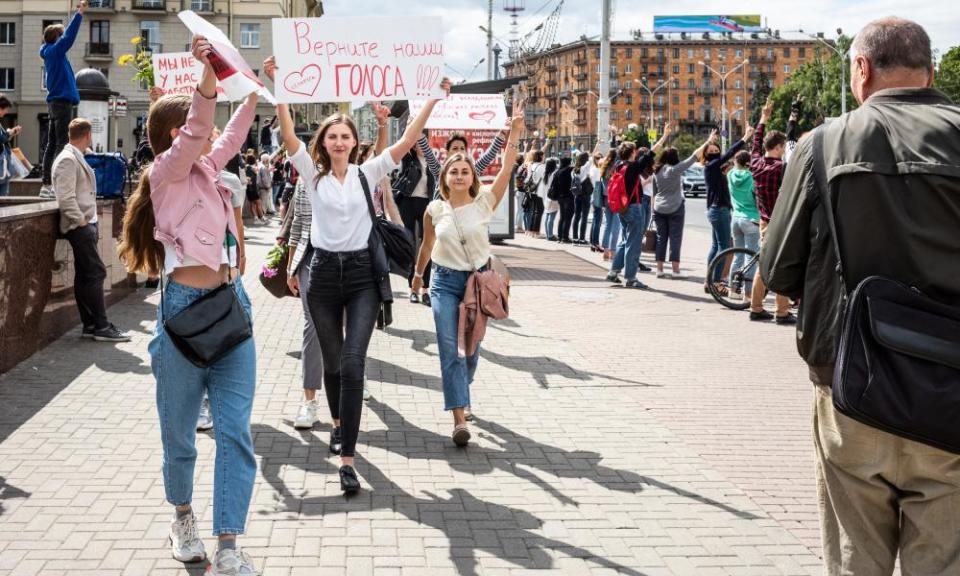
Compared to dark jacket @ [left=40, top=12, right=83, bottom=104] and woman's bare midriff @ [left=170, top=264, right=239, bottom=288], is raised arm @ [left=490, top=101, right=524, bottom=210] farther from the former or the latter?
dark jacket @ [left=40, top=12, right=83, bottom=104]

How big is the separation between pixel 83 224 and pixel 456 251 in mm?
4465

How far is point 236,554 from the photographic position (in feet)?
14.1

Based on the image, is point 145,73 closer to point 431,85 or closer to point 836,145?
point 431,85

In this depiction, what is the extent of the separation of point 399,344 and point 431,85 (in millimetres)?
3946

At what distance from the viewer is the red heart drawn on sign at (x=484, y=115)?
57.3 feet

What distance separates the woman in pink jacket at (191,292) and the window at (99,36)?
76235 millimetres

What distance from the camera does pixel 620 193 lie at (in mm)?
15289

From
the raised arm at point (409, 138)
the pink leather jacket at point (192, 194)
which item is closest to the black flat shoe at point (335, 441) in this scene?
the raised arm at point (409, 138)

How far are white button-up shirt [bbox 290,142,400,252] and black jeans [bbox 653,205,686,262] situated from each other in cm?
1105

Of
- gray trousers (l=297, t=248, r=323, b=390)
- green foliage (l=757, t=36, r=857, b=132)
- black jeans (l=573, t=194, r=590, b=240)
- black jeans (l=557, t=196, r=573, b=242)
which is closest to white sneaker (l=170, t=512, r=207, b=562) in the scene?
A: gray trousers (l=297, t=248, r=323, b=390)

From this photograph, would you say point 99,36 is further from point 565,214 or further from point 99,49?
point 565,214

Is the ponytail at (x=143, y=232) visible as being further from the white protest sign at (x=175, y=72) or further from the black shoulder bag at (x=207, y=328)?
the white protest sign at (x=175, y=72)

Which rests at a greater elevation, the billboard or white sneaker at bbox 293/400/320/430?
the billboard

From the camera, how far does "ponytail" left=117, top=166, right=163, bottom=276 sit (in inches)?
174
